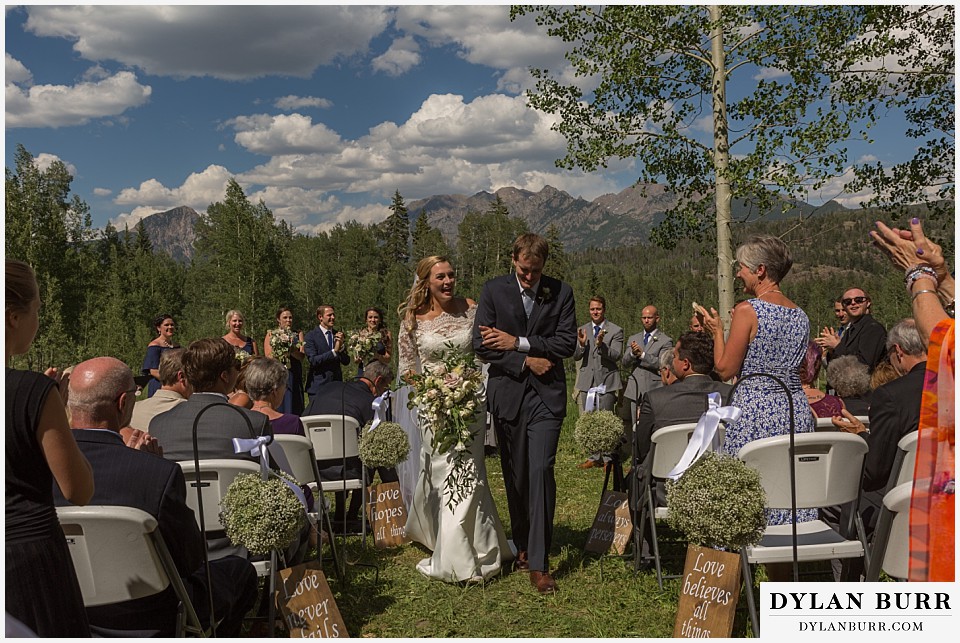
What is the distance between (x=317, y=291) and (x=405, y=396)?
54.5 meters

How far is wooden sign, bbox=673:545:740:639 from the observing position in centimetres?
366

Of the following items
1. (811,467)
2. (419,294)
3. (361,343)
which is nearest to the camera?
(811,467)

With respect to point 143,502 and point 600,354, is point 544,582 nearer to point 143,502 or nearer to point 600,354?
point 143,502

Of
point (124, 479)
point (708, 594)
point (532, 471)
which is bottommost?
point (708, 594)

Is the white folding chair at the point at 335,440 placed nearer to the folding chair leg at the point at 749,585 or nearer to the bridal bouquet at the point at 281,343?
the folding chair leg at the point at 749,585

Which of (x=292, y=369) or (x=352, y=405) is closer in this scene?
(x=352, y=405)

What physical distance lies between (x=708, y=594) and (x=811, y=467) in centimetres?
90

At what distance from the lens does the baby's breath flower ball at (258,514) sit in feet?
11.2

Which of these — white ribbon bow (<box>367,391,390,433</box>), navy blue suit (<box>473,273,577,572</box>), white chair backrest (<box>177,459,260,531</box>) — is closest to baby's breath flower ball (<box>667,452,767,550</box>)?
navy blue suit (<box>473,273,577,572</box>)

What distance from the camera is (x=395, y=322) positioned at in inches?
1597

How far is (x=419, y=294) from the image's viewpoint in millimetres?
5809

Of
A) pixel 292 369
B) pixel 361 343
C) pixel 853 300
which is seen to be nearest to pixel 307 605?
pixel 361 343

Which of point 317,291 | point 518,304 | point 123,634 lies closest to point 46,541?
point 123,634

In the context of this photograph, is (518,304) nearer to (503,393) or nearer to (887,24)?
(503,393)
